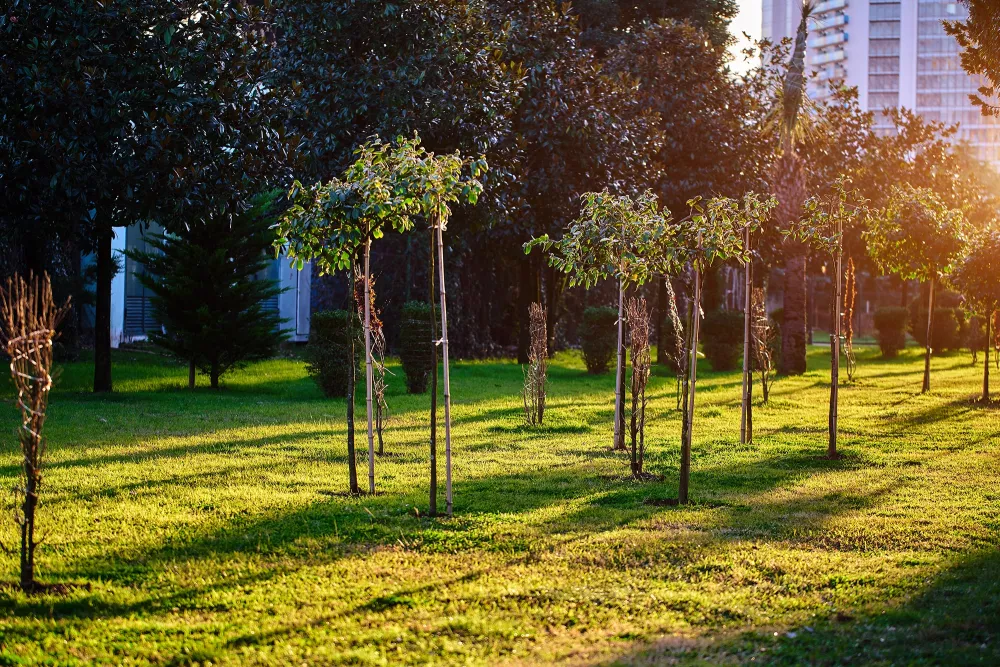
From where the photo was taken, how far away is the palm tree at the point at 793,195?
2169cm

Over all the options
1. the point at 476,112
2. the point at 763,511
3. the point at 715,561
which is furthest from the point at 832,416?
the point at 476,112

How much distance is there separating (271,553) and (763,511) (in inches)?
152

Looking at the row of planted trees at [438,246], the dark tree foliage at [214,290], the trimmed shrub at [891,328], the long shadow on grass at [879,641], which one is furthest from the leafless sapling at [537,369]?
the trimmed shrub at [891,328]

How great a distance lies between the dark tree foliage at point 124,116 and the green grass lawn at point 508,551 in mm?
3366

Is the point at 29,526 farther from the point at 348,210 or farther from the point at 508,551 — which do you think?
the point at 348,210

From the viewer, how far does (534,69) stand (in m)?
22.1

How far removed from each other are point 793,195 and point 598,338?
803 centimetres

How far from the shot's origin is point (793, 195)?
27.9 metres

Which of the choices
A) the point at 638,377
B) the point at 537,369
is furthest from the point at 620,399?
the point at 537,369

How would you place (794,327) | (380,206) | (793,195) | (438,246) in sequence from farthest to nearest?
(793,195) → (794,327) → (438,246) → (380,206)

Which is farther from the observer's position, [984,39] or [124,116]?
[124,116]

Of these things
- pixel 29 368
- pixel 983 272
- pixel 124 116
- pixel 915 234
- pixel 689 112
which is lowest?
pixel 29 368

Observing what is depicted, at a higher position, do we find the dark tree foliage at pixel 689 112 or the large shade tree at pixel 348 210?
the dark tree foliage at pixel 689 112

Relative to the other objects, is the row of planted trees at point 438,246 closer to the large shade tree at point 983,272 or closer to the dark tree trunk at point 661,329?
the large shade tree at point 983,272
